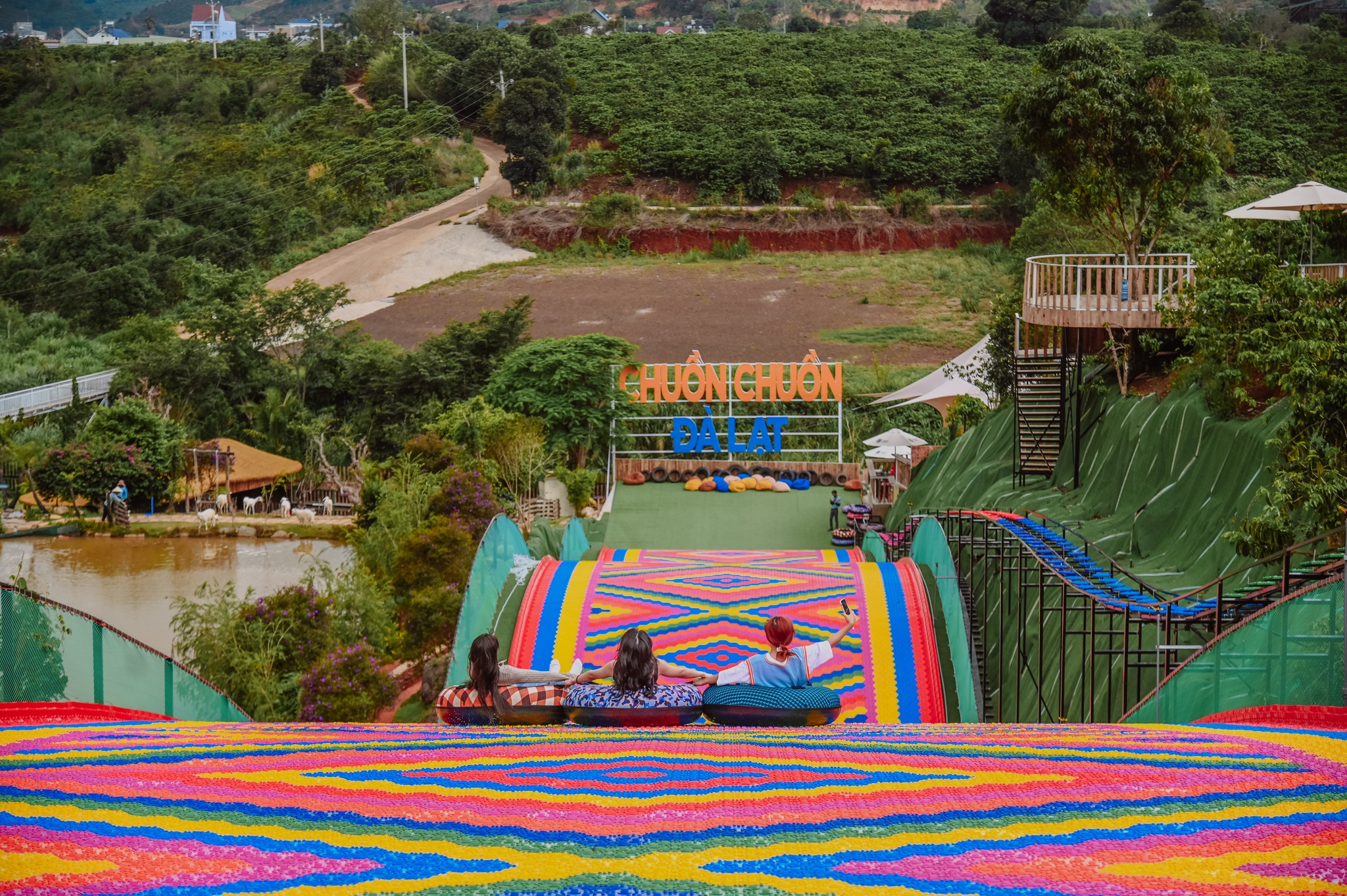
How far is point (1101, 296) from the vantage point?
13648 mm

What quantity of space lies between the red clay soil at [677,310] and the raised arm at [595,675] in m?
27.2

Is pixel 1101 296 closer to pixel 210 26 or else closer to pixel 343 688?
pixel 343 688

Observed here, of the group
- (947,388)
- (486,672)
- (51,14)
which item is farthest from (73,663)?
(51,14)

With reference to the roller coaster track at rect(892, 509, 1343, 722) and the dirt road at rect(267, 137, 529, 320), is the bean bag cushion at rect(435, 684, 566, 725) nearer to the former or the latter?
the roller coaster track at rect(892, 509, 1343, 722)

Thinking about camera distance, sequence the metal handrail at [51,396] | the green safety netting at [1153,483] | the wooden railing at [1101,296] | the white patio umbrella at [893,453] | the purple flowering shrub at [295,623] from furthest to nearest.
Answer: the metal handrail at [51,396], the white patio umbrella at [893,453], the wooden railing at [1101,296], the purple flowering shrub at [295,623], the green safety netting at [1153,483]

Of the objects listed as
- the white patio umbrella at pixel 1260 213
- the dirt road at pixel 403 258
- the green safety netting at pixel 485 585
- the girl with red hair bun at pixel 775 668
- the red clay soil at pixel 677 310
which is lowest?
the green safety netting at pixel 485 585

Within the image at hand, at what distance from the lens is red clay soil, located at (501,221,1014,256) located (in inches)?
1815

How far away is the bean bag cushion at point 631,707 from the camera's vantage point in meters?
5.62

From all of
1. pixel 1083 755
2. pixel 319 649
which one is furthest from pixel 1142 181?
pixel 1083 755

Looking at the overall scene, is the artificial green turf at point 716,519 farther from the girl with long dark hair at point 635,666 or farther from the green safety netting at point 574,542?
the girl with long dark hair at point 635,666

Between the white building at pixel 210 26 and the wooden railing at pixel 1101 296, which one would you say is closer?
the wooden railing at pixel 1101 296

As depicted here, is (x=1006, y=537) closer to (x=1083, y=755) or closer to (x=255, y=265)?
(x=1083, y=755)

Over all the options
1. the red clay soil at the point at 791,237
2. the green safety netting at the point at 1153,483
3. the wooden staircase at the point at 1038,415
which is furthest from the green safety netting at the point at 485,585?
the red clay soil at the point at 791,237

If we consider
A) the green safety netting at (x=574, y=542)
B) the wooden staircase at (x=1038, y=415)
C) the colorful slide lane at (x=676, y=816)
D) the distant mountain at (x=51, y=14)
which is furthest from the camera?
the distant mountain at (x=51, y=14)
